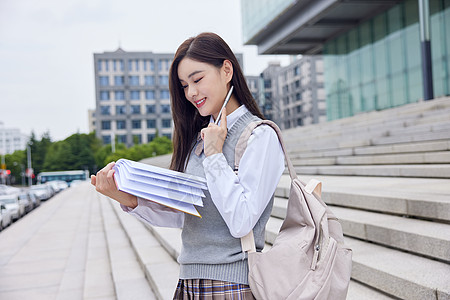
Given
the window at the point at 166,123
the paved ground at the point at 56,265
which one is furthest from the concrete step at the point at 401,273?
the window at the point at 166,123

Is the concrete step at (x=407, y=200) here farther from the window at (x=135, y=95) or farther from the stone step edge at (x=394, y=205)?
the window at (x=135, y=95)

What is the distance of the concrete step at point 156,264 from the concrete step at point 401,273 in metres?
1.59

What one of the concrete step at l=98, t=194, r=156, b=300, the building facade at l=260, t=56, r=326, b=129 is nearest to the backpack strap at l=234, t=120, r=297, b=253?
the concrete step at l=98, t=194, r=156, b=300

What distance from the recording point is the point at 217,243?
4.17ft

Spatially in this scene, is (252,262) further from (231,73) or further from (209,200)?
(231,73)

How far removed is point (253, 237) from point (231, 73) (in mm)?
544

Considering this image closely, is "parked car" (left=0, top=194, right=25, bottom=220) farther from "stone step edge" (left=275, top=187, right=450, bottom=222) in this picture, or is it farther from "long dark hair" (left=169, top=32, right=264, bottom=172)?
"long dark hair" (left=169, top=32, right=264, bottom=172)

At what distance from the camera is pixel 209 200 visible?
4.17 feet

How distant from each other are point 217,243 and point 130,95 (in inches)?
3160

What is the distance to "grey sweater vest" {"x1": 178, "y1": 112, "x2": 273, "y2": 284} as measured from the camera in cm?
125

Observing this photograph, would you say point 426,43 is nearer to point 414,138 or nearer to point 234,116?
point 414,138

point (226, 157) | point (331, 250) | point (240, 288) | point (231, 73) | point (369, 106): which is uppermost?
point (369, 106)

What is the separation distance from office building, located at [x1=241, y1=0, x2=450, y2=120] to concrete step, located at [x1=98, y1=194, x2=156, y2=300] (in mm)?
11458

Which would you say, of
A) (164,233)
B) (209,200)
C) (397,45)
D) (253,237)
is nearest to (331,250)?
(253,237)
